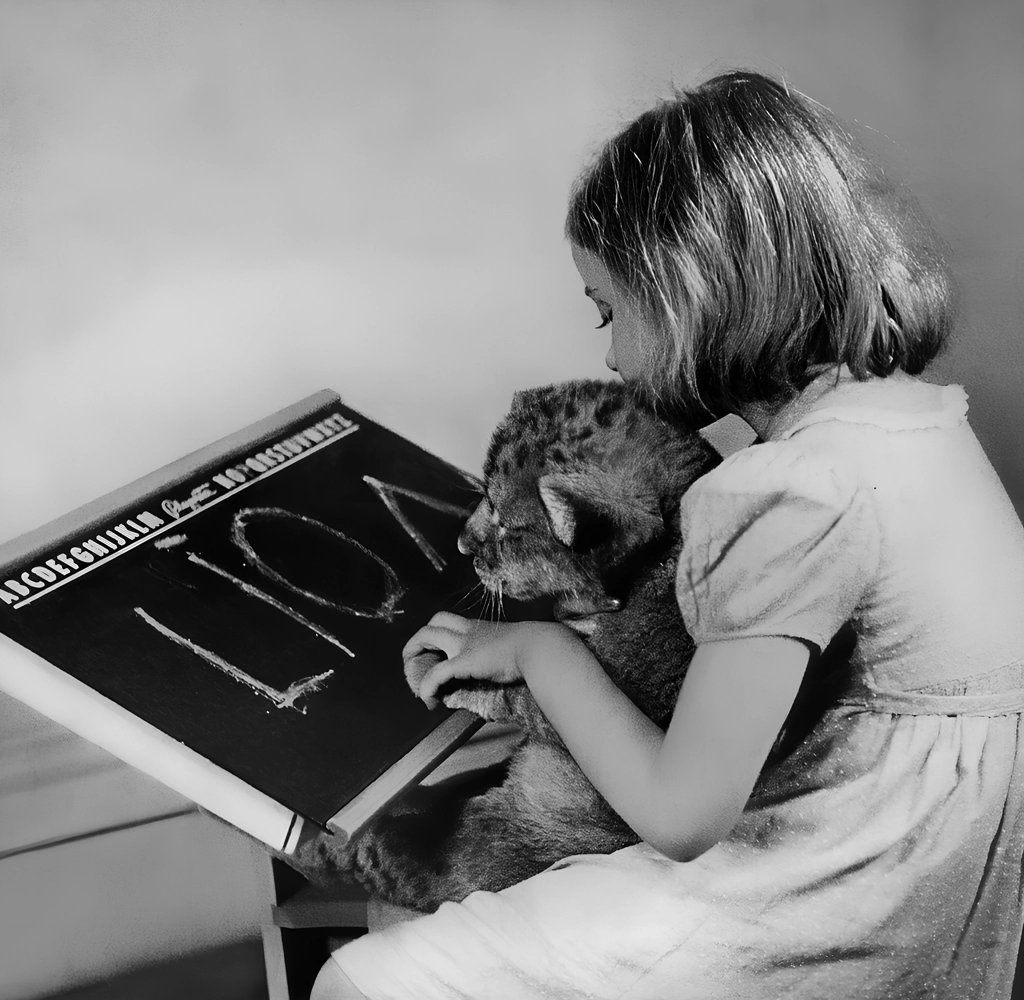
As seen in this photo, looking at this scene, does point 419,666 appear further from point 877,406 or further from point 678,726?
point 877,406

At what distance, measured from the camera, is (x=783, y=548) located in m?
0.67

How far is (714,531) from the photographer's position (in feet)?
2.26

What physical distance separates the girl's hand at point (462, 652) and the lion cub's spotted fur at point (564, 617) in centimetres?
2

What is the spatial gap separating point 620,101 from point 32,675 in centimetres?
72

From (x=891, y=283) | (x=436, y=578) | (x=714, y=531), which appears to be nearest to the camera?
(x=714, y=531)

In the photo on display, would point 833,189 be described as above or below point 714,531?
above

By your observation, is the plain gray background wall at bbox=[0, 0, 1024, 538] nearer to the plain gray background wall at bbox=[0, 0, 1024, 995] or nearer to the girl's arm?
the plain gray background wall at bbox=[0, 0, 1024, 995]

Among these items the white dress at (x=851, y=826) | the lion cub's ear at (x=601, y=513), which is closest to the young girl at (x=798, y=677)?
the white dress at (x=851, y=826)

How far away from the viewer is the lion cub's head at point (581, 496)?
87cm

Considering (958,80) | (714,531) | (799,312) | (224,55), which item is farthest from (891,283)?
(224,55)

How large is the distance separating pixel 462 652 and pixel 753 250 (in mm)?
393

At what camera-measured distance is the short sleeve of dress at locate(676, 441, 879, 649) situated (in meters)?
0.67

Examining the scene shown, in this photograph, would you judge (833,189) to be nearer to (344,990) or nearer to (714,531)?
(714,531)

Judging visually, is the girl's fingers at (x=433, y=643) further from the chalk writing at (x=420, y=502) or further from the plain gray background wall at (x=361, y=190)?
the plain gray background wall at (x=361, y=190)
